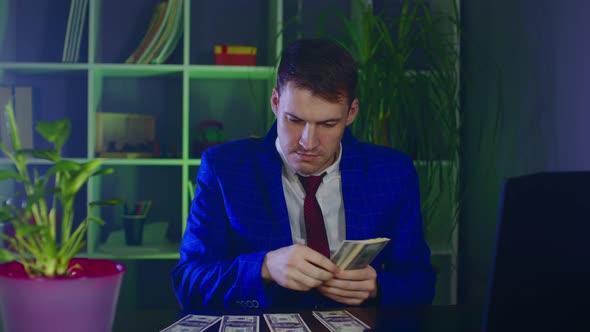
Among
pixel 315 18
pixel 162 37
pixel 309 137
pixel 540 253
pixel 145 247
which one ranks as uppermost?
pixel 315 18

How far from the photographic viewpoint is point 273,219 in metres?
1.53

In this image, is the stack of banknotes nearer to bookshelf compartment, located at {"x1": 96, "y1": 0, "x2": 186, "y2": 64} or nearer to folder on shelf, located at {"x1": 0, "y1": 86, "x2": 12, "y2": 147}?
folder on shelf, located at {"x1": 0, "y1": 86, "x2": 12, "y2": 147}

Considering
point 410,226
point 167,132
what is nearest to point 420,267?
point 410,226

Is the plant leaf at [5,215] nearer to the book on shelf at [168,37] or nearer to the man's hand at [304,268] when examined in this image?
the man's hand at [304,268]

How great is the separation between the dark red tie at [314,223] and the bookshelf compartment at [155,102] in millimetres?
1483

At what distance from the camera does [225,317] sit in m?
1.09

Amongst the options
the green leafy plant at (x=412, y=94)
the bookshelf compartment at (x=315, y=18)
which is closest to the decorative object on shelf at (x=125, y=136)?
the bookshelf compartment at (x=315, y=18)

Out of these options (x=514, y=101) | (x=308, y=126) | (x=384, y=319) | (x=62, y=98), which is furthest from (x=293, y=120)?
(x=62, y=98)

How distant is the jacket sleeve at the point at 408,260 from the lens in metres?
1.40

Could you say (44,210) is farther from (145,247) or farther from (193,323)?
(145,247)

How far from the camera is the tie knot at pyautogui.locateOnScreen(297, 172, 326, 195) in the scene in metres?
1.58

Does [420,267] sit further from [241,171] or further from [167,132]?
[167,132]

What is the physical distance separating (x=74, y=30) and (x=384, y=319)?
204 centimetres

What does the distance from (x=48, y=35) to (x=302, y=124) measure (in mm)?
1907
